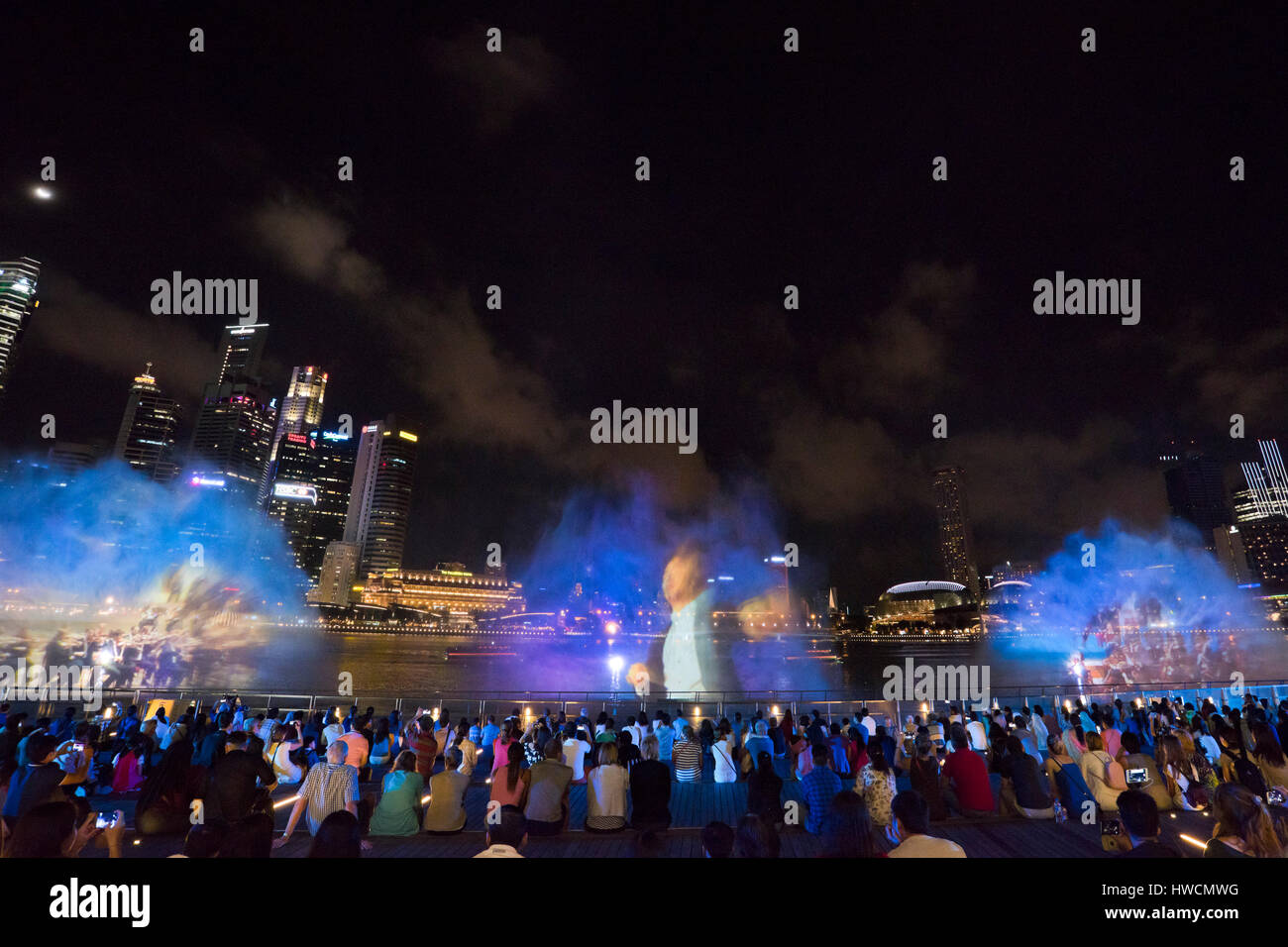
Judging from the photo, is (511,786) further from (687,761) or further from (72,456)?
(72,456)

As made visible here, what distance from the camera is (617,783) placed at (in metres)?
7.80

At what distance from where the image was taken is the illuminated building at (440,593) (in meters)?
164

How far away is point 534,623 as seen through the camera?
153 metres

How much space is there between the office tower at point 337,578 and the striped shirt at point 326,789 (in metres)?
183

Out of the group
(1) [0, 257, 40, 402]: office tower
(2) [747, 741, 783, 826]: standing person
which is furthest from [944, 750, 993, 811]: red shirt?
(1) [0, 257, 40, 402]: office tower

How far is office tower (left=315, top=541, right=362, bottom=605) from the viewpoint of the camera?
169m

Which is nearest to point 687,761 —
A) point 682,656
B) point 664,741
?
point 664,741

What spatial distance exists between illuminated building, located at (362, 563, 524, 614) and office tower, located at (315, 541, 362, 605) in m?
5.98

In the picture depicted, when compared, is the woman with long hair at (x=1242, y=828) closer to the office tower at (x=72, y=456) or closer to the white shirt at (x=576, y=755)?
the white shirt at (x=576, y=755)

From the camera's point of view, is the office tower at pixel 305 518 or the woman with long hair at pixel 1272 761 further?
the office tower at pixel 305 518

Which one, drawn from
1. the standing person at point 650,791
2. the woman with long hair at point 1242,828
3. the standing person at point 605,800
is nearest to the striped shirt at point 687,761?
the standing person at point 605,800
